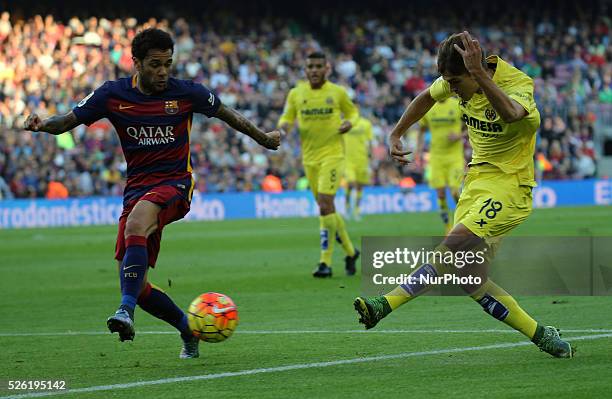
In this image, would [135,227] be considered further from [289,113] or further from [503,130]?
[289,113]

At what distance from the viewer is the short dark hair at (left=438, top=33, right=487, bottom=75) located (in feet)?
22.6

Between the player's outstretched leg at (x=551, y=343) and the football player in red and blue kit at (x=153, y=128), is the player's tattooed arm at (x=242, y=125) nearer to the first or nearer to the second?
the football player in red and blue kit at (x=153, y=128)

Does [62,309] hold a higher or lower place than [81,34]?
lower

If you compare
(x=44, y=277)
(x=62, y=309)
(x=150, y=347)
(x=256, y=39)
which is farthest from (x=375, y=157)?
(x=150, y=347)

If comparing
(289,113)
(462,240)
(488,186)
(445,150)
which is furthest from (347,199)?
(462,240)

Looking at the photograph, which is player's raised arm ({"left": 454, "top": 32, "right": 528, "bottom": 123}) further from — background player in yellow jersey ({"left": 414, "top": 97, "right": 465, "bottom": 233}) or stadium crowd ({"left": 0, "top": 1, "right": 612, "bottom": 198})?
stadium crowd ({"left": 0, "top": 1, "right": 612, "bottom": 198})

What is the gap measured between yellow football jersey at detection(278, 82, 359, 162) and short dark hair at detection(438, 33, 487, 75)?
7.77 m

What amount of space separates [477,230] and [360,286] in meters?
5.98

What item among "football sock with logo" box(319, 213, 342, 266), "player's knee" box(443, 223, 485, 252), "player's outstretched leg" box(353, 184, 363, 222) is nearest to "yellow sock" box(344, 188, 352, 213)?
"player's outstretched leg" box(353, 184, 363, 222)

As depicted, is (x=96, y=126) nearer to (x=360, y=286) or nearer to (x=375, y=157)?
(x=375, y=157)

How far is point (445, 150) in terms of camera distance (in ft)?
67.0

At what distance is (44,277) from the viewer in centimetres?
1558

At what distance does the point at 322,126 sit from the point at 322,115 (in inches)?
5.5

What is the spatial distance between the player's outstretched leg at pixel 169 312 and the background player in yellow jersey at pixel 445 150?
12.5 meters
